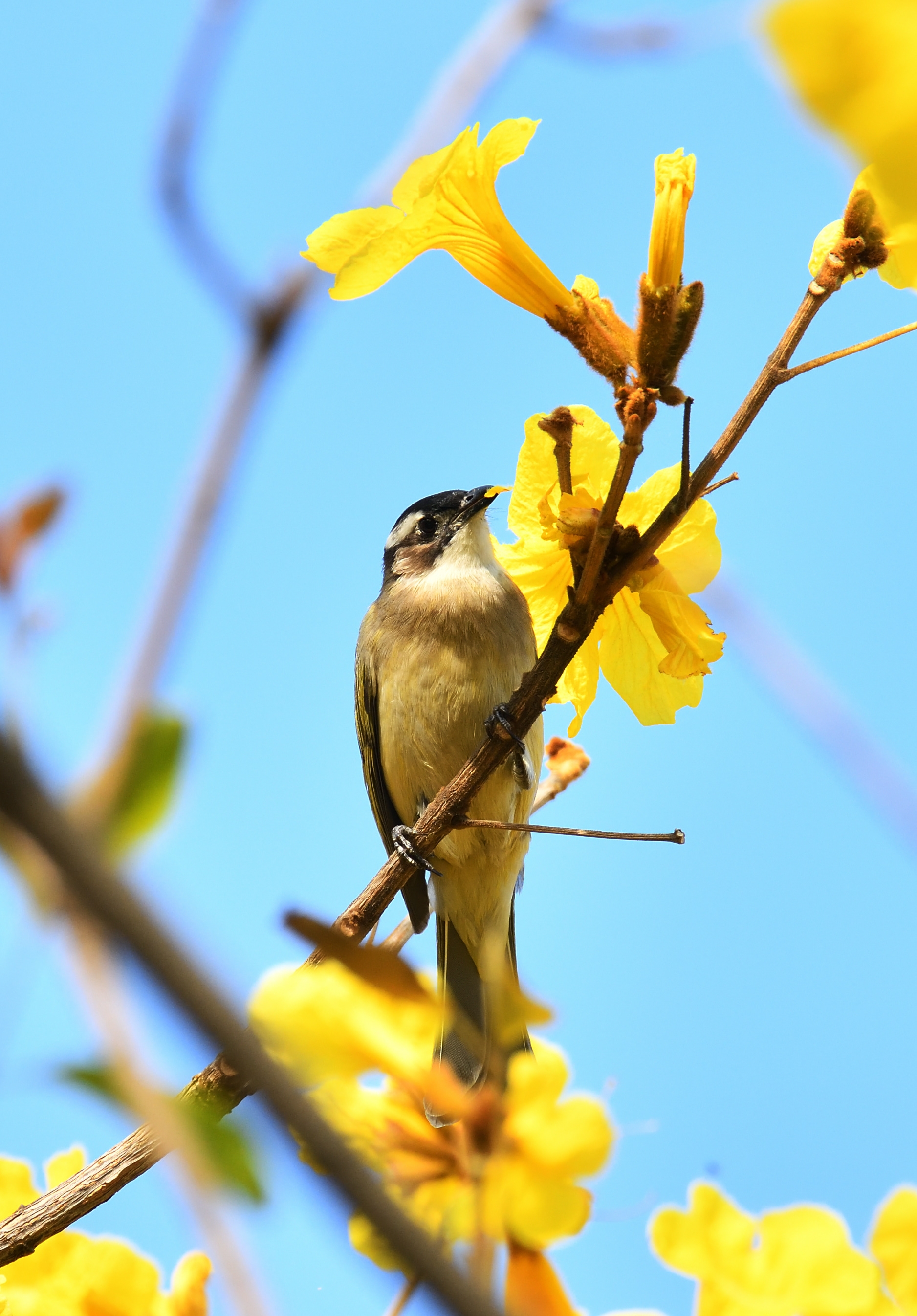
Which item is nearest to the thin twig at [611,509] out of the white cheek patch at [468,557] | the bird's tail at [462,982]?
the bird's tail at [462,982]

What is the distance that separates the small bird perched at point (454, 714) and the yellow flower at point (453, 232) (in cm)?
325

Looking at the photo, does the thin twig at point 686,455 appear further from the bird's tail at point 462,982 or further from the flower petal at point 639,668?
the bird's tail at point 462,982

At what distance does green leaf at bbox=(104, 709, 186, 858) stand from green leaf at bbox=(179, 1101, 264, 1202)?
26 cm

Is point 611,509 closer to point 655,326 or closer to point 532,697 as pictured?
point 655,326

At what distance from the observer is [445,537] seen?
21.7 feet

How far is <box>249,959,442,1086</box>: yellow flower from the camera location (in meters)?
1.48

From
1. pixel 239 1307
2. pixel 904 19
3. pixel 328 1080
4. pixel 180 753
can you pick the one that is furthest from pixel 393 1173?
pixel 904 19

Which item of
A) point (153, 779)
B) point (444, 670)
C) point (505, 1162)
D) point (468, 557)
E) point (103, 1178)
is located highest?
point (468, 557)

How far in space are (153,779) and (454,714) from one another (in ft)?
15.7

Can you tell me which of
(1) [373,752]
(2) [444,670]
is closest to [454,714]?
(2) [444,670]

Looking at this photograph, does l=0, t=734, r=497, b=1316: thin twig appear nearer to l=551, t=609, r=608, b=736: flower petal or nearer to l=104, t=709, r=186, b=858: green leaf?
l=104, t=709, r=186, b=858: green leaf

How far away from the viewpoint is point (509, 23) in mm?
979

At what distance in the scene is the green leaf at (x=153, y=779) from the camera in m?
1.05

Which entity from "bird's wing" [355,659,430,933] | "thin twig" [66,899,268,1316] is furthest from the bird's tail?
"thin twig" [66,899,268,1316]
